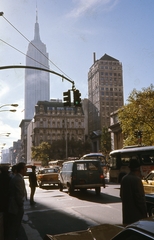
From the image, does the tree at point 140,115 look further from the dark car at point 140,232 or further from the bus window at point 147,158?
the dark car at point 140,232

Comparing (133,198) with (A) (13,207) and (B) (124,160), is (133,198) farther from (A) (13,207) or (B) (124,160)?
(B) (124,160)

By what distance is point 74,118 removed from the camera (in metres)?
140

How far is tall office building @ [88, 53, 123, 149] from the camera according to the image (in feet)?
462

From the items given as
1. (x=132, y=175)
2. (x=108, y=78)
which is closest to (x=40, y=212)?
(x=132, y=175)

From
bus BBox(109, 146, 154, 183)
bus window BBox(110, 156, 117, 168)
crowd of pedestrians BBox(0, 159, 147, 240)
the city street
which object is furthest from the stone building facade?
crowd of pedestrians BBox(0, 159, 147, 240)

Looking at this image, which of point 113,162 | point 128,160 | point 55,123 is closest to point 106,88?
point 55,123

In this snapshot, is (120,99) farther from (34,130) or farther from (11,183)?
(11,183)

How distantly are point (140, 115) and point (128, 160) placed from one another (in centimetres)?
1056

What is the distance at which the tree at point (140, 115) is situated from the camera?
3138 cm

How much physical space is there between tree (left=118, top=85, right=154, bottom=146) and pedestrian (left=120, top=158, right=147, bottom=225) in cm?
2549

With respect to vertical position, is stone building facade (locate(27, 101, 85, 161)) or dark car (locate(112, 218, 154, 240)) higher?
stone building facade (locate(27, 101, 85, 161))

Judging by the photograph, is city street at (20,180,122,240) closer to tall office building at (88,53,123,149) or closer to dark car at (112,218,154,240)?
dark car at (112,218,154,240)

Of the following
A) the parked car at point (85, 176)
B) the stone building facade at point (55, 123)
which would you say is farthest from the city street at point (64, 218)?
the stone building facade at point (55, 123)

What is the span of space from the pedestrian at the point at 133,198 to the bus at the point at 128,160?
16173 mm
